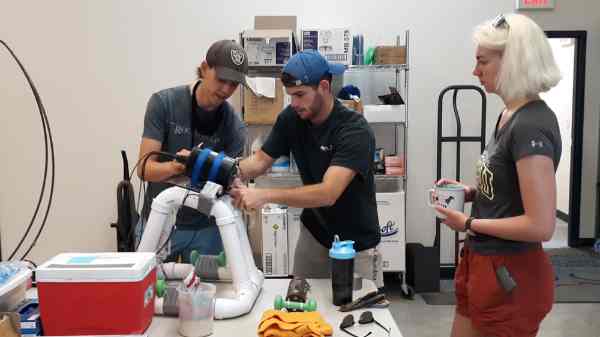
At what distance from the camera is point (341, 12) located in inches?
153

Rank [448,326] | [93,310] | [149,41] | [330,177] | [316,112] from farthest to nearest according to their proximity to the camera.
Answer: [149,41]
[448,326]
[316,112]
[330,177]
[93,310]

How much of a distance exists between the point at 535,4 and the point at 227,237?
362cm

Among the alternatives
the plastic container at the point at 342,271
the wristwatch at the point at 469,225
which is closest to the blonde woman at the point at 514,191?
the wristwatch at the point at 469,225

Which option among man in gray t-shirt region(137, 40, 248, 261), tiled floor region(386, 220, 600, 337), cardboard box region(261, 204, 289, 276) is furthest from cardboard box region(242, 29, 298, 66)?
tiled floor region(386, 220, 600, 337)

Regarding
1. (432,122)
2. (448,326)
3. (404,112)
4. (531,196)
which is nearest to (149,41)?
(404,112)

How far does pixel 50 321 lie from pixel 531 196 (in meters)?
1.31

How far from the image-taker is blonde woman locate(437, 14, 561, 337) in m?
1.41

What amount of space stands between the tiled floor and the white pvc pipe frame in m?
1.80

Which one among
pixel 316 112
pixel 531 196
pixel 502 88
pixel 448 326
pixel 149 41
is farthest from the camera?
pixel 149 41

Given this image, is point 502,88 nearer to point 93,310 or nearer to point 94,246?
point 93,310

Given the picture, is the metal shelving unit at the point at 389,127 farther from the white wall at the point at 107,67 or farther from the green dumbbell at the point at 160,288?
the green dumbbell at the point at 160,288

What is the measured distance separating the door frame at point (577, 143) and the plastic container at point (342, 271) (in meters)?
3.69

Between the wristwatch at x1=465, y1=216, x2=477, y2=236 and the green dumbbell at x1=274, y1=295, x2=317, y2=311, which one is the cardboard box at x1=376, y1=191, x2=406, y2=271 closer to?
the wristwatch at x1=465, y1=216, x2=477, y2=236

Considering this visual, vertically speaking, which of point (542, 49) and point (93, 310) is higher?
point (542, 49)
